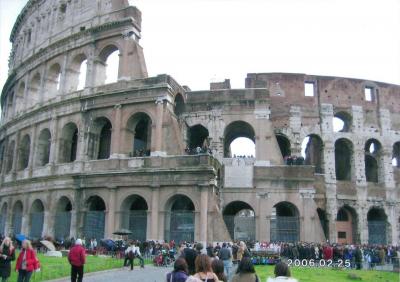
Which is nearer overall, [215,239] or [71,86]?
[215,239]

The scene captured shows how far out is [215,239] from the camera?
20.3 meters

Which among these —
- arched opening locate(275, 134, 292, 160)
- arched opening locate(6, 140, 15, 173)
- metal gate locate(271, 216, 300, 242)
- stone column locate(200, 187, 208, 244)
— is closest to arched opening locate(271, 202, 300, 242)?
metal gate locate(271, 216, 300, 242)

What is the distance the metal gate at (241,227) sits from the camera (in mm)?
22859

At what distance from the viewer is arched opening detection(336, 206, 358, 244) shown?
1006 inches

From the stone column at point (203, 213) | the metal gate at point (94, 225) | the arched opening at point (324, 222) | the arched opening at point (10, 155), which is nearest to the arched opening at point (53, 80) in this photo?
the arched opening at point (10, 155)

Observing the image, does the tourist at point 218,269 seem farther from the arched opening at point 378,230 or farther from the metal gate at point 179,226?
the arched opening at point 378,230

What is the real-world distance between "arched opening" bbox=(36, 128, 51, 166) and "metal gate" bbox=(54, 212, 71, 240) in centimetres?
439

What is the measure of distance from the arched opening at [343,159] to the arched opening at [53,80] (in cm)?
1860

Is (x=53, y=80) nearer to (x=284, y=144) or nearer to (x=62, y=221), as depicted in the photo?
(x=62, y=221)

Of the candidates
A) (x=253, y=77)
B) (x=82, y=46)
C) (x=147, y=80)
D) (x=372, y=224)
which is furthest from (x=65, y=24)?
(x=372, y=224)

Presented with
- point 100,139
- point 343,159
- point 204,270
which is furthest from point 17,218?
point 204,270

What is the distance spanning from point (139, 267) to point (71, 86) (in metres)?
14.7

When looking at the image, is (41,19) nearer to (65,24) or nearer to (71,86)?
(65,24)

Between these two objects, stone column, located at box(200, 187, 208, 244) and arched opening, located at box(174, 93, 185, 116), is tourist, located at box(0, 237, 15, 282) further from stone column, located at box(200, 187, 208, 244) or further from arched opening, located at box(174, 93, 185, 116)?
arched opening, located at box(174, 93, 185, 116)
